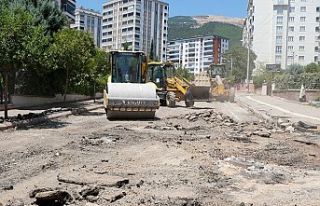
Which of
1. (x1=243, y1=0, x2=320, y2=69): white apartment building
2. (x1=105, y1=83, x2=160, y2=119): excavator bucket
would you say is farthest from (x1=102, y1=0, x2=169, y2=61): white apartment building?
(x1=105, y1=83, x2=160, y2=119): excavator bucket

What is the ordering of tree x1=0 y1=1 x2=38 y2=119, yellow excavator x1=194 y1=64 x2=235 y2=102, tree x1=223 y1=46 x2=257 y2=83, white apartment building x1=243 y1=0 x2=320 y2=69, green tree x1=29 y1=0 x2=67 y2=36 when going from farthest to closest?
1. white apartment building x1=243 y1=0 x2=320 y2=69
2. tree x1=223 y1=46 x2=257 y2=83
3. yellow excavator x1=194 y1=64 x2=235 y2=102
4. green tree x1=29 y1=0 x2=67 y2=36
5. tree x1=0 y1=1 x2=38 y2=119

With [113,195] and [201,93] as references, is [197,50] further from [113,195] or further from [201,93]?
[113,195]

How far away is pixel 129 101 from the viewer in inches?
814

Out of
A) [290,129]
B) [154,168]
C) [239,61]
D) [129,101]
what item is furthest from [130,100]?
[239,61]

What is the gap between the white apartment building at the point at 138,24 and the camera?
11936cm

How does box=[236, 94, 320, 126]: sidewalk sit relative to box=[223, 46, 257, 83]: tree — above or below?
below

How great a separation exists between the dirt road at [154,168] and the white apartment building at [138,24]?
10325 cm

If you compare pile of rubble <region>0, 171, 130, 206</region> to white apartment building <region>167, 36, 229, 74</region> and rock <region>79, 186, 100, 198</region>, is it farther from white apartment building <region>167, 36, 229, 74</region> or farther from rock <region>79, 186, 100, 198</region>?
white apartment building <region>167, 36, 229, 74</region>

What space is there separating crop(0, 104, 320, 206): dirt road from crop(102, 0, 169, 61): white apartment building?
10325cm

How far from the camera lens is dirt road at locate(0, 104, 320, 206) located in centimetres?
730

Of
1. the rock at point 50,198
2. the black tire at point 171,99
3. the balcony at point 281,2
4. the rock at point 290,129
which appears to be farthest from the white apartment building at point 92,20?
the rock at point 50,198

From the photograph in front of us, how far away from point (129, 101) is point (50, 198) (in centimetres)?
1402

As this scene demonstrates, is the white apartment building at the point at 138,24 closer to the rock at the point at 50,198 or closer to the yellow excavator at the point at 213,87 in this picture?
the yellow excavator at the point at 213,87

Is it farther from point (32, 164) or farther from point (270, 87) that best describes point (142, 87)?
point (270, 87)
